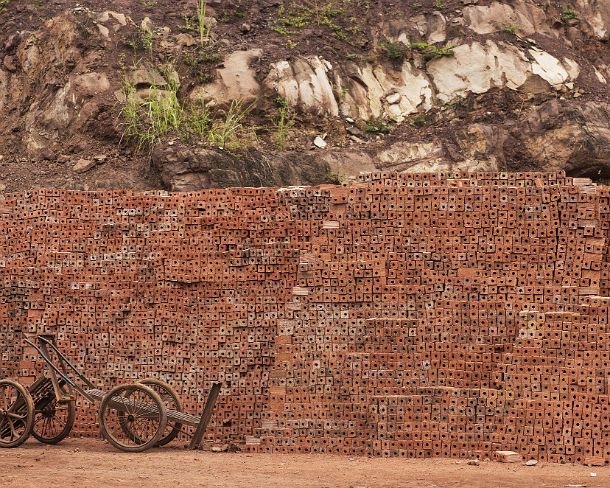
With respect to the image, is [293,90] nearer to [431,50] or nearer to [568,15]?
[431,50]

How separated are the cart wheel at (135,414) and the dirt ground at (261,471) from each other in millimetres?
217

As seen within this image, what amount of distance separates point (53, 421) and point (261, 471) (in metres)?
3.94

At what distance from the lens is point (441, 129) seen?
75.5ft

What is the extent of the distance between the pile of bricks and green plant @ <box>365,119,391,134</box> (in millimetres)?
7745

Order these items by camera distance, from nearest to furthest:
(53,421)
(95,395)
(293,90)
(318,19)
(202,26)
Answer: (95,395) → (53,421) → (293,90) → (202,26) → (318,19)

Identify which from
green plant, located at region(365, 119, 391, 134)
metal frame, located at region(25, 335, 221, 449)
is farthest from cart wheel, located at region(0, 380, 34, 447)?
green plant, located at region(365, 119, 391, 134)

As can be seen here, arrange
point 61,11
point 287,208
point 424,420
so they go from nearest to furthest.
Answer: point 424,420
point 287,208
point 61,11

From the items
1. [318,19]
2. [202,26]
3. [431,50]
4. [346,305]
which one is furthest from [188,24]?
[346,305]

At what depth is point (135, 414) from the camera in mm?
14031

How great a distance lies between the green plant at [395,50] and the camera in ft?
80.5

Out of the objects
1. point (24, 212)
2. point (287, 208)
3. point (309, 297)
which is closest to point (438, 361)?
point (309, 297)

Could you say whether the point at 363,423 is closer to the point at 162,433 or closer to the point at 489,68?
the point at 162,433

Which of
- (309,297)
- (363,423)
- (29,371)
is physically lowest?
(29,371)

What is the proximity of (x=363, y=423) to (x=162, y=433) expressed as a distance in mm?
2615
